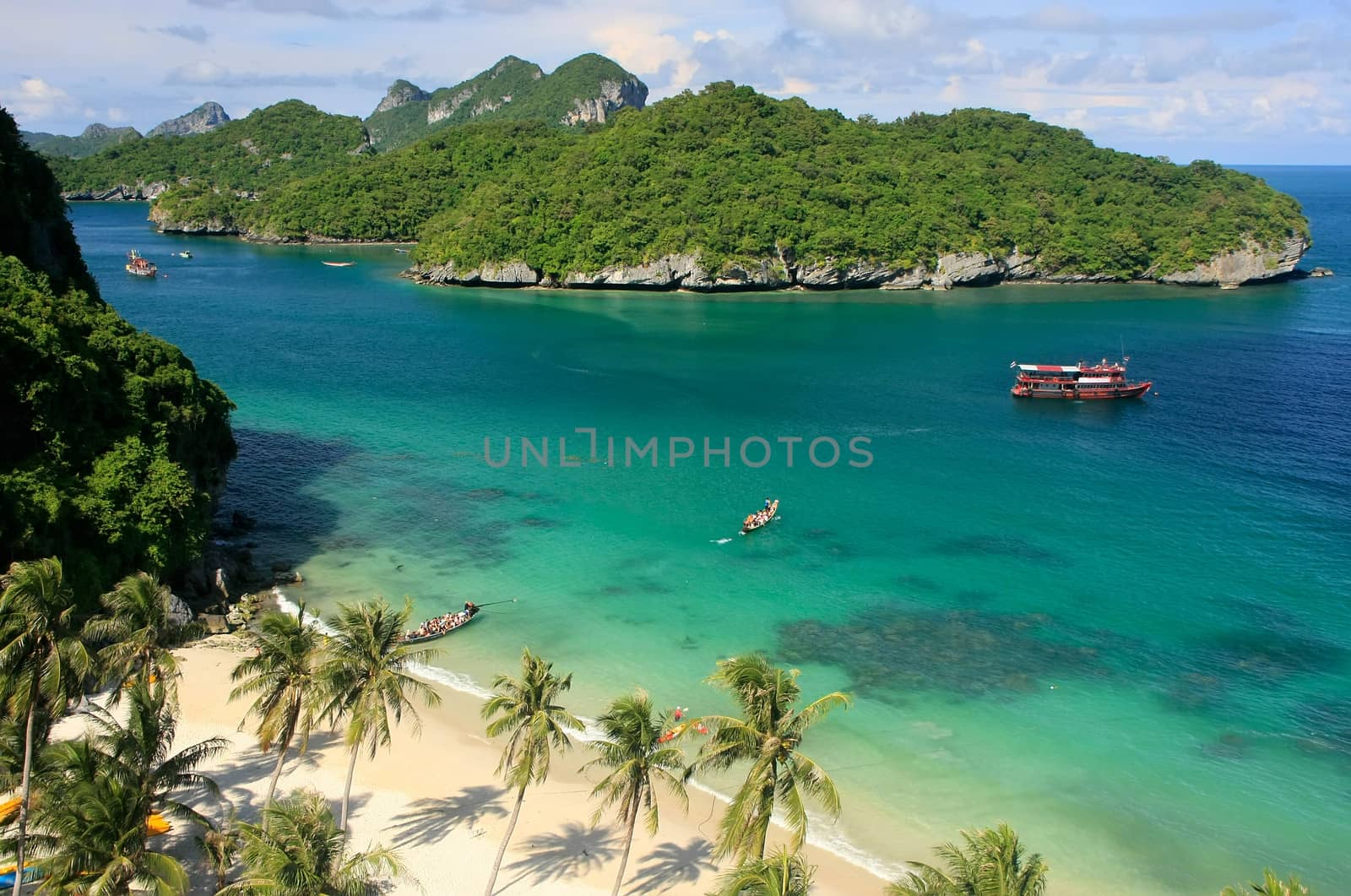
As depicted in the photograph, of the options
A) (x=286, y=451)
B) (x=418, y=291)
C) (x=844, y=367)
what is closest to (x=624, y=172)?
(x=418, y=291)

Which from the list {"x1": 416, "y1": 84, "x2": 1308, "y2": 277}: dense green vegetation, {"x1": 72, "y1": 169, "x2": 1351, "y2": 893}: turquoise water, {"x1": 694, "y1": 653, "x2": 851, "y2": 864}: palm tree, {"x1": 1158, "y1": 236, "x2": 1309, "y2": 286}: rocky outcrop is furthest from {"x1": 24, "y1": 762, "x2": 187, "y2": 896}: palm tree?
{"x1": 1158, "y1": 236, "x2": 1309, "y2": 286}: rocky outcrop

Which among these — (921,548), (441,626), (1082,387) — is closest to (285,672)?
(441,626)

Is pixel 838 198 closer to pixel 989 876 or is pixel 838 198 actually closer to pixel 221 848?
pixel 989 876

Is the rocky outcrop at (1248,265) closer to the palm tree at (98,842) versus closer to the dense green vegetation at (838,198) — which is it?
the dense green vegetation at (838,198)

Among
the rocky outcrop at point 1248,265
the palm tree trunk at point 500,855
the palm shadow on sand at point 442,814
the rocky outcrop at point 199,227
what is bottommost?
the palm shadow on sand at point 442,814

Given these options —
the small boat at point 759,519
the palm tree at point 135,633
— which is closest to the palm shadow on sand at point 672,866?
the palm tree at point 135,633

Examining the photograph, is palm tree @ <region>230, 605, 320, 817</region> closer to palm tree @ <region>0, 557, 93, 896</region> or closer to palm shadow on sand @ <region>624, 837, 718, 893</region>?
palm tree @ <region>0, 557, 93, 896</region>
